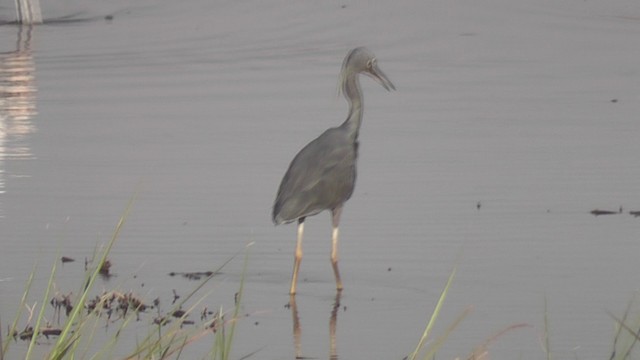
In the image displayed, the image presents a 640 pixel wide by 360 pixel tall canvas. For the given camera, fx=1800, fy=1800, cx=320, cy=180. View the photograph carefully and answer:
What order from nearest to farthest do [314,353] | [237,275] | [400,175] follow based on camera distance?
1. [314,353]
2. [237,275]
3. [400,175]

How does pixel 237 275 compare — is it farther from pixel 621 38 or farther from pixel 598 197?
pixel 621 38

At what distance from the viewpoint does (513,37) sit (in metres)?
20.8

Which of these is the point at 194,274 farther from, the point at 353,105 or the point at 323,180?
the point at 353,105

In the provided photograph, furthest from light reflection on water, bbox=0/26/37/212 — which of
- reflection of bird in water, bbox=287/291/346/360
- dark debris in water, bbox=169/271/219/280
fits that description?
reflection of bird in water, bbox=287/291/346/360

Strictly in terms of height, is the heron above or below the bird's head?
below

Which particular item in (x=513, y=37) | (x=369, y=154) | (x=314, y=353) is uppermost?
(x=314, y=353)

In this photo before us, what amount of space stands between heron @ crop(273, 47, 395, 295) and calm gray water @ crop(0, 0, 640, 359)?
290 millimetres

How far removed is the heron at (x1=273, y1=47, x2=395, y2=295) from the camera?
356 inches

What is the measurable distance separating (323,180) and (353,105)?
780mm

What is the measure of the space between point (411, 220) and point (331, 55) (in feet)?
29.8

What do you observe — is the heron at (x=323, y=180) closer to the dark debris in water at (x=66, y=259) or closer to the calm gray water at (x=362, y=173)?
the calm gray water at (x=362, y=173)

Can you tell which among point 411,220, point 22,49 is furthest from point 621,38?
point 411,220

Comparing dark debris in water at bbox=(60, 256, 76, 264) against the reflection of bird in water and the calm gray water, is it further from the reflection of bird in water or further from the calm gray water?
the reflection of bird in water

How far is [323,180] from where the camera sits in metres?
9.27
